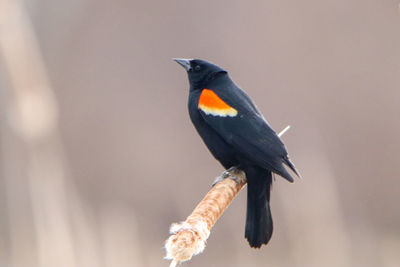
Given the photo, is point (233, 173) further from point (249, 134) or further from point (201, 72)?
point (201, 72)

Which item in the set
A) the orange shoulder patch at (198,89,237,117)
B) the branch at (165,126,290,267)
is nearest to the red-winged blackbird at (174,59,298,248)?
the orange shoulder patch at (198,89,237,117)

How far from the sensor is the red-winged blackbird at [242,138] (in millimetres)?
2490

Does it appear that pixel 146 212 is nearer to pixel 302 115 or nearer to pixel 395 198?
pixel 302 115

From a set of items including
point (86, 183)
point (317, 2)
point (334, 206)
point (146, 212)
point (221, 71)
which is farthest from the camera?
point (317, 2)

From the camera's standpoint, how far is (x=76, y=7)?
8297 millimetres

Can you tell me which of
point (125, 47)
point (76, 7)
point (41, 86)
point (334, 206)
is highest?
point (76, 7)

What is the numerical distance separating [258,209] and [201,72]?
2.75ft

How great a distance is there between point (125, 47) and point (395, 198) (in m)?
4.01

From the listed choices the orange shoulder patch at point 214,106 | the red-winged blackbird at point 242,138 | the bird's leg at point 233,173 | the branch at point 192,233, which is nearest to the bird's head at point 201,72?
the red-winged blackbird at point 242,138

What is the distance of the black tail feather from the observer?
2.48 meters

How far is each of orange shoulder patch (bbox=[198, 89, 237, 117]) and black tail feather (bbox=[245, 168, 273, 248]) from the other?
0.95ft

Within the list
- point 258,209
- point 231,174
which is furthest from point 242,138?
point 258,209

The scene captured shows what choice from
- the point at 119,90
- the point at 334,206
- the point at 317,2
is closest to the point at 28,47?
the point at 334,206

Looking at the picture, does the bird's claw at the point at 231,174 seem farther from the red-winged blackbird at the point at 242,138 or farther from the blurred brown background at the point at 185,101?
the blurred brown background at the point at 185,101
